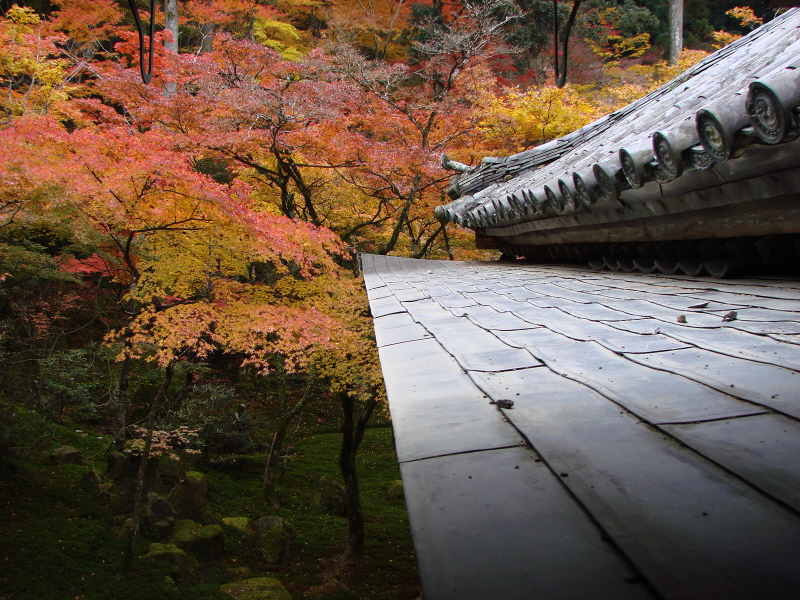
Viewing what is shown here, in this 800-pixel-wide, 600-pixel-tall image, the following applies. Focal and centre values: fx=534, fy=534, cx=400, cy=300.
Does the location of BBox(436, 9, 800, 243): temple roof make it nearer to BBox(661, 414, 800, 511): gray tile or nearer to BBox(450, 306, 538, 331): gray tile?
BBox(450, 306, 538, 331): gray tile

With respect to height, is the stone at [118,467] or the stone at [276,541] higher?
the stone at [118,467]

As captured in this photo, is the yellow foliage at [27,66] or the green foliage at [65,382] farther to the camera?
the yellow foliage at [27,66]

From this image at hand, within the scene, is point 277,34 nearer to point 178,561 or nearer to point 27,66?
point 27,66

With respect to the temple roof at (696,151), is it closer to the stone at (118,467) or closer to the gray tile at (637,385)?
the gray tile at (637,385)

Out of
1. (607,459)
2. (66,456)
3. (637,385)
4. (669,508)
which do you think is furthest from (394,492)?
(669,508)

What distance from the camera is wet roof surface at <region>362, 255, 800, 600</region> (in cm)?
67

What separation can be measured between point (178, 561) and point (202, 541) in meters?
0.64

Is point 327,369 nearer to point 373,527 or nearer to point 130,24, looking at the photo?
point 373,527

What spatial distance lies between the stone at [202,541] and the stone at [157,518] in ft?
0.51

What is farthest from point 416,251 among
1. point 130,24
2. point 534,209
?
point 130,24

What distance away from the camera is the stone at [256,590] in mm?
7375

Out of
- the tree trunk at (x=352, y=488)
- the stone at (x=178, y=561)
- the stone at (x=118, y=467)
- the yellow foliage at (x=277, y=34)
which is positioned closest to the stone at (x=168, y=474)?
the stone at (x=118, y=467)

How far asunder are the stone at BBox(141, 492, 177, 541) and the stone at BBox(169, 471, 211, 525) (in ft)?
1.15

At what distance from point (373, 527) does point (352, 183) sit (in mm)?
7800
